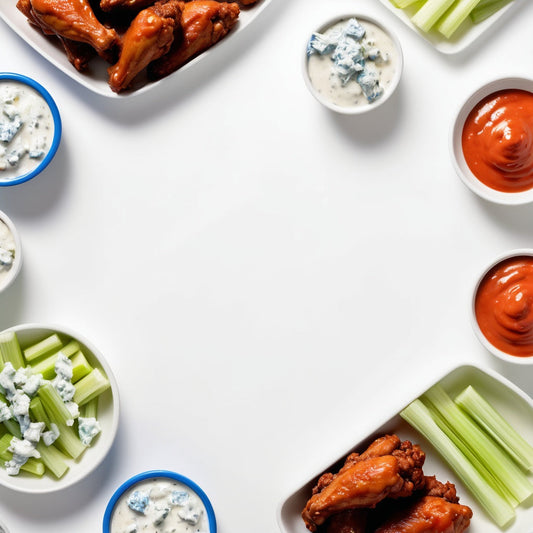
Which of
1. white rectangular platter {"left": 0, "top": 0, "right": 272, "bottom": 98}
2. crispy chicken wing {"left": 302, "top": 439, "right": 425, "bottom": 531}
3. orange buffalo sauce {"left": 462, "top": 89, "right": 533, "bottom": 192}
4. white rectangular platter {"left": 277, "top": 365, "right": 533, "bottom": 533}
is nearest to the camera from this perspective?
crispy chicken wing {"left": 302, "top": 439, "right": 425, "bottom": 531}

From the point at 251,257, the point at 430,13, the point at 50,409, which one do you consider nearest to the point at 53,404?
the point at 50,409

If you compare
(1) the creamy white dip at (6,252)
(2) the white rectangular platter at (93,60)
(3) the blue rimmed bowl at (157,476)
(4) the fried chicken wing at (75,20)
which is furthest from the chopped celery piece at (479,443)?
(4) the fried chicken wing at (75,20)

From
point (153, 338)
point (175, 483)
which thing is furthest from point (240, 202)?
point (175, 483)

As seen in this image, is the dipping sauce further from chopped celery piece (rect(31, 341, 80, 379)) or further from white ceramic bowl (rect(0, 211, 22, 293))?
white ceramic bowl (rect(0, 211, 22, 293))

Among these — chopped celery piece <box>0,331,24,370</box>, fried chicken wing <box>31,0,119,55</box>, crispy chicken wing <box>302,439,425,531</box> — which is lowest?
chopped celery piece <box>0,331,24,370</box>

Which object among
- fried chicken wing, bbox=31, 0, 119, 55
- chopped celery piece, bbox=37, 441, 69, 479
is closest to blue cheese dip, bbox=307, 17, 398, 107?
fried chicken wing, bbox=31, 0, 119, 55

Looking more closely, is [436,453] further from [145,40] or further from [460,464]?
[145,40]
